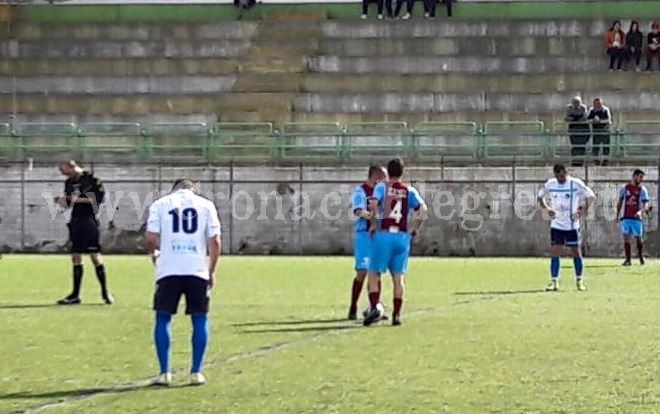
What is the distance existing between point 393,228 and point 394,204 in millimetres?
292

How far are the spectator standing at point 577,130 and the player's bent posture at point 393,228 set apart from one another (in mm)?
19725

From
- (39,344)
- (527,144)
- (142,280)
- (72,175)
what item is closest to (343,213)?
(527,144)

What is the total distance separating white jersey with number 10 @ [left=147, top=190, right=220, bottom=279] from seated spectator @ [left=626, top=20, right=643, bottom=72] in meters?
31.9

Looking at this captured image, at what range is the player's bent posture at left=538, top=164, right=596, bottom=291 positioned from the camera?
22375 mm

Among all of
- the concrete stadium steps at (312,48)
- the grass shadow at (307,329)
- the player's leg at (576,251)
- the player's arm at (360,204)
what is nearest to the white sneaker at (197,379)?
the grass shadow at (307,329)

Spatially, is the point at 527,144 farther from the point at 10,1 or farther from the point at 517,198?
the point at 10,1

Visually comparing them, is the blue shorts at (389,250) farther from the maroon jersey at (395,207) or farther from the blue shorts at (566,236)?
the blue shorts at (566,236)

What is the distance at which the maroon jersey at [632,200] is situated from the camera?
98.3ft

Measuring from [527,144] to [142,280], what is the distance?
14214mm

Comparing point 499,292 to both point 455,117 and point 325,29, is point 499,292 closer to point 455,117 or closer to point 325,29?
point 455,117

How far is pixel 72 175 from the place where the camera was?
65.5 feet

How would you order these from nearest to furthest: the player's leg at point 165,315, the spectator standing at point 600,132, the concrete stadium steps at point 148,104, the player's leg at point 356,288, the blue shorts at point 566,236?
the player's leg at point 165,315, the player's leg at point 356,288, the blue shorts at point 566,236, the spectator standing at point 600,132, the concrete stadium steps at point 148,104

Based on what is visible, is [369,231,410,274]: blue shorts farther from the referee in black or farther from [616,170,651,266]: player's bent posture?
[616,170,651,266]: player's bent posture

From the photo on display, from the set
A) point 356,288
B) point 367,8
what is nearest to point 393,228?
point 356,288
